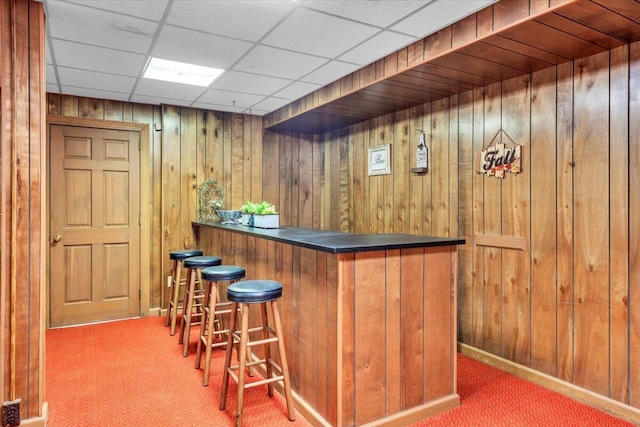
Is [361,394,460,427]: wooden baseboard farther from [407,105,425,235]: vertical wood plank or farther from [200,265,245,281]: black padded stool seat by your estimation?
[407,105,425,235]: vertical wood plank

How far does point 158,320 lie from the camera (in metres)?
4.54

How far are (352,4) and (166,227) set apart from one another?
3393 mm

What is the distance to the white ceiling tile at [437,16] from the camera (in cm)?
229

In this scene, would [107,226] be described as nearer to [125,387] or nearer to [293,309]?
[125,387]

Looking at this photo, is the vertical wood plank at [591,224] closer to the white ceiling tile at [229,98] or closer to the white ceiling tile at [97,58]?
the white ceiling tile at [229,98]

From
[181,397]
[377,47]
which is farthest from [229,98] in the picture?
[181,397]

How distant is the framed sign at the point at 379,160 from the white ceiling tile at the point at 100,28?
97.5 inches

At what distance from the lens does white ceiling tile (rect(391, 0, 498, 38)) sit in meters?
2.29

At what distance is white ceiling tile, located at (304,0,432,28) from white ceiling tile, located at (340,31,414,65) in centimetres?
25

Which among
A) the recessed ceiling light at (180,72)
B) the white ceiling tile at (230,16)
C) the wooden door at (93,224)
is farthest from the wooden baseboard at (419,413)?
the wooden door at (93,224)

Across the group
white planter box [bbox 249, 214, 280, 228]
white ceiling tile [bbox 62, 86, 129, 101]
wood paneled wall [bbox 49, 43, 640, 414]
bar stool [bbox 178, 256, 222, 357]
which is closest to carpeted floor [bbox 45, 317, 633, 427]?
bar stool [bbox 178, 256, 222, 357]

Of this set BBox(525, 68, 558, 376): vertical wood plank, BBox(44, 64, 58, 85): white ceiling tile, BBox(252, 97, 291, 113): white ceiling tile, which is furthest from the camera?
BBox(252, 97, 291, 113): white ceiling tile

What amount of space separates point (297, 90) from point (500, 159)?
6.83 feet

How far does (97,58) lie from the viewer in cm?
322
